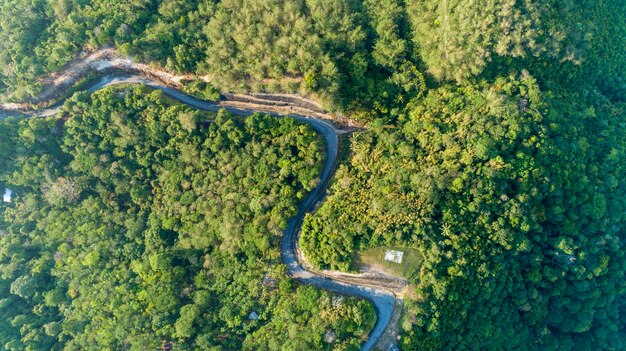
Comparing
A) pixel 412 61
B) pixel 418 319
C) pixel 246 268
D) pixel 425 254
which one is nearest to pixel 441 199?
pixel 425 254

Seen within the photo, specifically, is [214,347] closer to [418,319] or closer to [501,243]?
[418,319]

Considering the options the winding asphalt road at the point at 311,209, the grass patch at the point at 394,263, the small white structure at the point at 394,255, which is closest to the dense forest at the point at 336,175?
the grass patch at the point at 394,263

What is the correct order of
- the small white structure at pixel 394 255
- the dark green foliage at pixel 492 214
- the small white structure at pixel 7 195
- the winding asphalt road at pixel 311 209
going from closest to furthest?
the dark green foliage at pixel 492 214 < the small white structure at pixel 394 255 < the winding asphalt road at pixel 311 209 < the small white structure at pixel 7 195

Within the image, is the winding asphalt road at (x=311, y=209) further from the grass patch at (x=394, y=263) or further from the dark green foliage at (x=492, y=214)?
the grass patch at (x=394, y=263)

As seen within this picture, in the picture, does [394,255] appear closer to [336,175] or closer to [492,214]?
[492,214]

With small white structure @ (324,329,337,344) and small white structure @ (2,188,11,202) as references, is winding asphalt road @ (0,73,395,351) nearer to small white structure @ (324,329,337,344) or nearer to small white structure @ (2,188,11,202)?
small white structure @ (324,329,337,344)

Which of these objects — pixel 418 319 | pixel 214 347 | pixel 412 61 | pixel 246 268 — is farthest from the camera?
pixel 412 61

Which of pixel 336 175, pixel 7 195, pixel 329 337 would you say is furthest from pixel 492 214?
pixel 7 195
